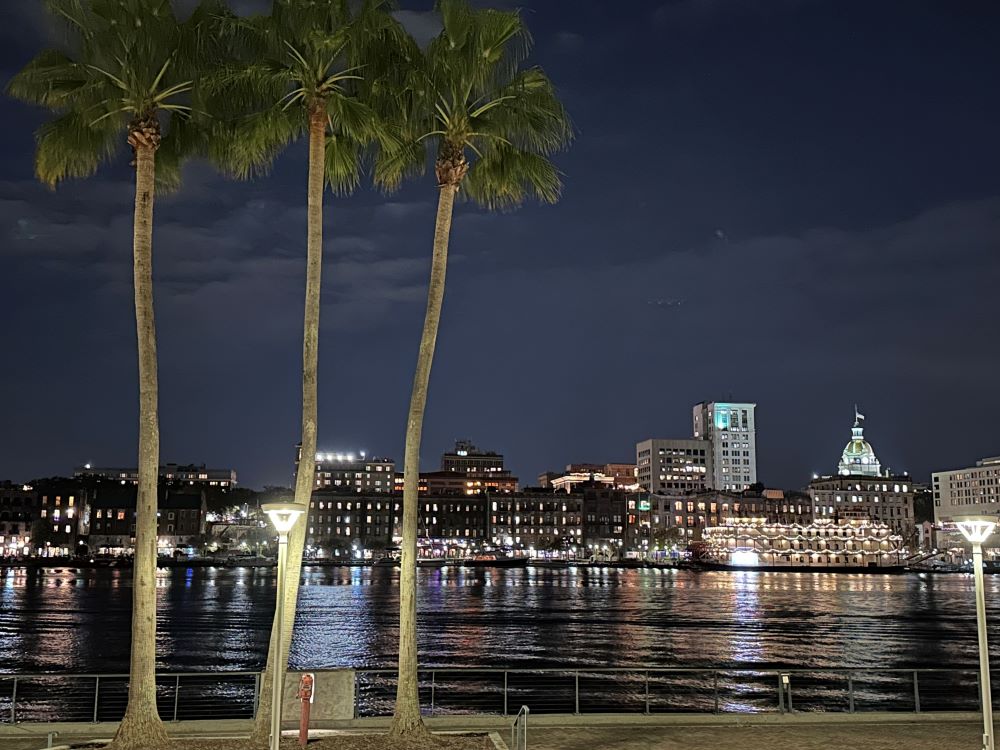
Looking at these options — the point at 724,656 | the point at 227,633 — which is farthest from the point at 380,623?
the point at 724,656

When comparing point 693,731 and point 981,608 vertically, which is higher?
point 981,608

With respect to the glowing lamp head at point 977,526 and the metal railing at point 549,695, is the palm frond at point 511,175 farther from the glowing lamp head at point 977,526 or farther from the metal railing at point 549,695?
the metal railing at point 549,695

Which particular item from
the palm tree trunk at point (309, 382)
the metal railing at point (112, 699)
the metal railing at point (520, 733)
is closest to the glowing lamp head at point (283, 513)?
the palm tree trunk at point (309, 382)

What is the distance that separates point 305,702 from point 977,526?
12.1 metres

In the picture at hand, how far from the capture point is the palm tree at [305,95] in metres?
18.6

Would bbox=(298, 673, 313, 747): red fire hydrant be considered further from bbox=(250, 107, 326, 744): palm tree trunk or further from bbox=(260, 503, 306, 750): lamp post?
bbox=(260, 503, 306, 750): lamp post

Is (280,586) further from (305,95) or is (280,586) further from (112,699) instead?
(112,699)

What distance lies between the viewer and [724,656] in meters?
60.5

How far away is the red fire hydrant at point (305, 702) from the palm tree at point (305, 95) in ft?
2.08

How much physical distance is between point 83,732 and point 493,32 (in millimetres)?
15490

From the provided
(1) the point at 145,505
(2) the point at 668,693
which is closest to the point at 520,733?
(1) the point at 145,505

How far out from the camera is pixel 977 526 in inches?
679

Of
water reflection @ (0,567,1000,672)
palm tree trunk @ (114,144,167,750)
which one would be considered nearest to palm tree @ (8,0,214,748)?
palm tree trunk @ (114,144,167,750)

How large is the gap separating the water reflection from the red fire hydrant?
3926cm
